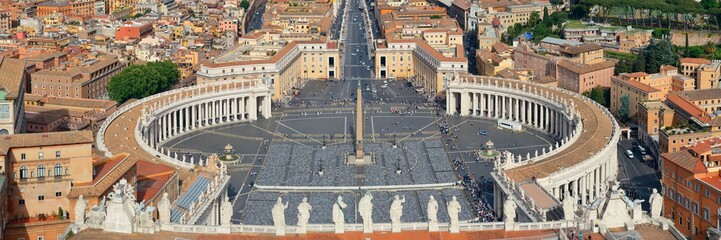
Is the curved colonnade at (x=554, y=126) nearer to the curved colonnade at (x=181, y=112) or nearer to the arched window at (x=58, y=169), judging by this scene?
the curved colonnade at (x=181, y=112)

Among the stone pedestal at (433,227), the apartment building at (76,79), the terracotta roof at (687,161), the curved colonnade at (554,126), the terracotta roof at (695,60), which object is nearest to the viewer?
the stone pedestal at (433,227)

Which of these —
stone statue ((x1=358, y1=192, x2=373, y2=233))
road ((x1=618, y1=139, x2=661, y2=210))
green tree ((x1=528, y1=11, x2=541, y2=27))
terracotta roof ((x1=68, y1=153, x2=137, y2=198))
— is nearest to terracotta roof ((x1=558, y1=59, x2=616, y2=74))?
road ((x1=618, y1=139, x2=661, y2=210))

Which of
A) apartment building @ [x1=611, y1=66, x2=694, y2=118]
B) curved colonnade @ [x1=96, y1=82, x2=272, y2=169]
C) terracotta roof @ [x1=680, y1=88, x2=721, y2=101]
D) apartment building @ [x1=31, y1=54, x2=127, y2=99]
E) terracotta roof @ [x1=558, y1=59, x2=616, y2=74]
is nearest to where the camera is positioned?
curved colonnade @ [x1=96, y1=82, x2=272, y2=169]

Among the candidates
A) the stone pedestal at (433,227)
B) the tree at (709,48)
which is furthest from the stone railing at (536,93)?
the stone pedestal at (433,227)

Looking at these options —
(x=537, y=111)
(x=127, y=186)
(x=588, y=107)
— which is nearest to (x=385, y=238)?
(x=127, y=186)

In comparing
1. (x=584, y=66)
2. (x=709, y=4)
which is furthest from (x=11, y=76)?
(x=709, y=4)

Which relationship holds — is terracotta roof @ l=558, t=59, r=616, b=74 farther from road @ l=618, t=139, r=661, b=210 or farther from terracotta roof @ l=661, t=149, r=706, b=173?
terracotta roof @ l=661, t=149, r=706, b=173
